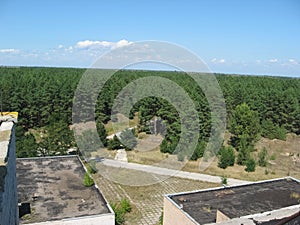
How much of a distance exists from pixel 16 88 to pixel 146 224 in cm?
2108

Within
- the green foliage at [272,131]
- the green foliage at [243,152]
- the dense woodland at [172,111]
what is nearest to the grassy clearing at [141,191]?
the dense woodland at [172,111]

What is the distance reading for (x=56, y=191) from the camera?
12547 mm

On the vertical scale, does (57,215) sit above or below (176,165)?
above

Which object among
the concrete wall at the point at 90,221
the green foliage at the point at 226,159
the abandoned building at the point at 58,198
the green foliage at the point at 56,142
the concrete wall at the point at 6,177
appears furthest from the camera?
the green foliage at the point at 226,159

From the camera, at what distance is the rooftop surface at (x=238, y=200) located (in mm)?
10672

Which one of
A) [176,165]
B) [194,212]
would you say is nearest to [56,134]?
[176,165]

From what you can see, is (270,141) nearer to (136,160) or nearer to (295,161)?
(295,161)

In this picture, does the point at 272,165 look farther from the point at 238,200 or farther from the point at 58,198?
the point at 58,198

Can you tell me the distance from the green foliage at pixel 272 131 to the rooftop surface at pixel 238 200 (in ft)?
56.8

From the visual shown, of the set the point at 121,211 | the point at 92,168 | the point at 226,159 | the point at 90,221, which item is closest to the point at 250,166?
the point at 226,159

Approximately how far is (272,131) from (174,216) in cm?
2154

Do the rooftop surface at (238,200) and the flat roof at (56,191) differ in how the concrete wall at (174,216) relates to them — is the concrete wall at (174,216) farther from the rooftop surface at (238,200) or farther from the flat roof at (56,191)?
the flat roof at (56,191)

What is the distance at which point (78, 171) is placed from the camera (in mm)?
15102

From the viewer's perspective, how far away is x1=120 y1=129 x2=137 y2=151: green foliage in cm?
2648
